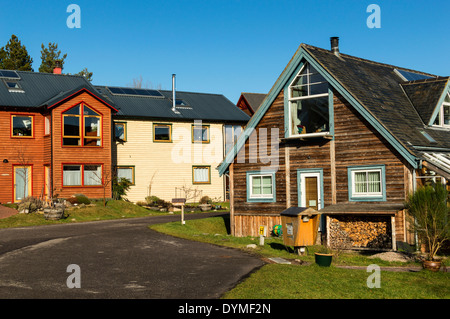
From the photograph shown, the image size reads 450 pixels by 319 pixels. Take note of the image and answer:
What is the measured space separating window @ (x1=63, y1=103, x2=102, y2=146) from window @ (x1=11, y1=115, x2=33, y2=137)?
2.60 metres

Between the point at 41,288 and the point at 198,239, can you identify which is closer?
the point at 41,288

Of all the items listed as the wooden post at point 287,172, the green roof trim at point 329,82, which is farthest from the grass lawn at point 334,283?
the wooden post at point 287,172

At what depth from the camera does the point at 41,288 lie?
10.9 m

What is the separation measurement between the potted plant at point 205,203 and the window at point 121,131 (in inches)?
276

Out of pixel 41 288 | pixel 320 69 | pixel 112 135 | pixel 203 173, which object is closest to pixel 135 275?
pixel 41 288

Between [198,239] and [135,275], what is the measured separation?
705cm

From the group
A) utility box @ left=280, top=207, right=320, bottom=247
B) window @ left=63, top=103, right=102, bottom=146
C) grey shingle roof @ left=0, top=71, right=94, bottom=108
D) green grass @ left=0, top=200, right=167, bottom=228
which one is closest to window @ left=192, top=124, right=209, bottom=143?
green grass @ left=0, top=200, right=167, bottom=228

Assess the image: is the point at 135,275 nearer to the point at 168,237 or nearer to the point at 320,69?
the point at 168,237

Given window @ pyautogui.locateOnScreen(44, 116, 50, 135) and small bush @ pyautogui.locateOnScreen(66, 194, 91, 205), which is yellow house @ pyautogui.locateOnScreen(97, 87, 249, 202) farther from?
small bush @ pyautogui.locateOnScreen(66, 194, 91, 205)

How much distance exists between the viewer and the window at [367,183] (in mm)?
18562

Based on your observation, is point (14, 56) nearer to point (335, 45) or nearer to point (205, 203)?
point (205, 203)

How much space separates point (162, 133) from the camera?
1529 inches

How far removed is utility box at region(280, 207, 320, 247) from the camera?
53.8ft

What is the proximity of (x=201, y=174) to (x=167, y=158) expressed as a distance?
3048mm
